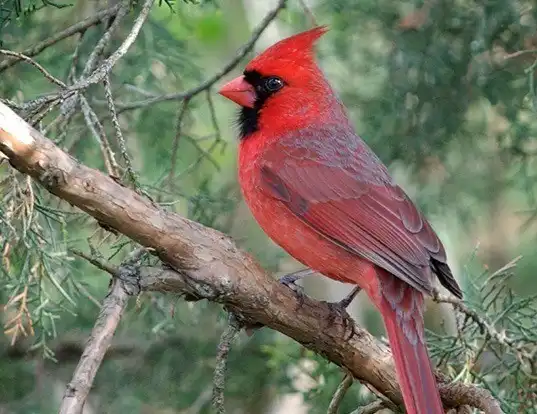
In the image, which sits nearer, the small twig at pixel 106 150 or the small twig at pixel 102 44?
the small twig at pixel 106 150

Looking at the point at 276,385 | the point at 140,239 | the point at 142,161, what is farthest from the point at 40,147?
the point at 142,161

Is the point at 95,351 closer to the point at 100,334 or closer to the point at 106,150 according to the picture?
the point at 100,334

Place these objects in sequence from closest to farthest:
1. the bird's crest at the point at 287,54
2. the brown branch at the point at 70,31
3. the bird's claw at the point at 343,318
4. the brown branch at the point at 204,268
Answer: the brown branch at the point at 204,268, the bird's claw at the point at 343,318, the brown branch at the point at 70,31, the bird's crest at the point at 287,54

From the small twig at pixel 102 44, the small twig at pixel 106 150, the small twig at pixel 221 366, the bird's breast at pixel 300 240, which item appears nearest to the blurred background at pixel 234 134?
the bird's breast at pixel 300 240

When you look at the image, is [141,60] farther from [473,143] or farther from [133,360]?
[473,143]

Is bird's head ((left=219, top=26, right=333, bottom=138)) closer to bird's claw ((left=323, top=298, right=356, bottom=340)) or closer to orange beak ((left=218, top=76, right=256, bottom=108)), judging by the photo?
orange beak ((left=218, top=76, right=256, bottom=108))

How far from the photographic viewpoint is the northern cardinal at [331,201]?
260cm

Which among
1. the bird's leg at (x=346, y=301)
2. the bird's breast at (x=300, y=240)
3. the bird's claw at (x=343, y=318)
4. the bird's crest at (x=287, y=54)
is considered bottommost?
the bird's claw at (x=343, y=318)

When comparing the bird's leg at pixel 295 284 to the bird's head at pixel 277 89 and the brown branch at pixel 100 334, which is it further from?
the bird's head at pixel 277 89

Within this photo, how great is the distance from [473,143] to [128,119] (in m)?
1.42

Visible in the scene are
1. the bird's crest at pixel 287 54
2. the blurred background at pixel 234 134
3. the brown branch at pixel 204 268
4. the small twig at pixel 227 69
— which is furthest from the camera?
the blurred background at pixel 234 134

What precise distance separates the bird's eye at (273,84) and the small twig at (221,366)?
43.6 inches

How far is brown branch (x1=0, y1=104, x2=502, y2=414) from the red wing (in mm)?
249

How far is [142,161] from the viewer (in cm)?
412
